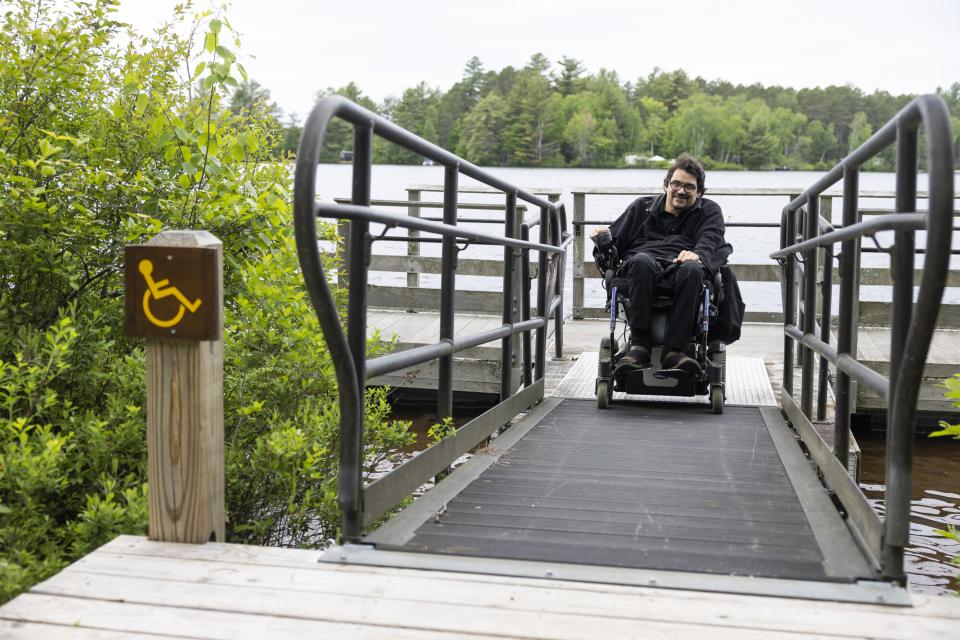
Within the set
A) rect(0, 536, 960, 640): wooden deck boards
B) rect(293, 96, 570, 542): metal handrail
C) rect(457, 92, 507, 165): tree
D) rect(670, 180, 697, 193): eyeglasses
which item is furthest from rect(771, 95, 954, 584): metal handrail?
rect(457, 92, 507, 165): tree

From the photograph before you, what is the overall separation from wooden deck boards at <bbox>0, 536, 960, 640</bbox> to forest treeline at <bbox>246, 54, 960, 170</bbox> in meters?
18.8

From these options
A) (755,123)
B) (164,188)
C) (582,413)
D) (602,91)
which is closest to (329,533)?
(164,188)

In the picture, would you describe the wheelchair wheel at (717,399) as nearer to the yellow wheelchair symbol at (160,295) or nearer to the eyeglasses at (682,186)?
the eyeglasses at (682,186)

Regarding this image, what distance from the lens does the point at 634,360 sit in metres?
5.11

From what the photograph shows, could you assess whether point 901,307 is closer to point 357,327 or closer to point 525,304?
point 357,327

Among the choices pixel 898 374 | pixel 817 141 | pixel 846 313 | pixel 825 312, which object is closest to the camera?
pixel 898 374

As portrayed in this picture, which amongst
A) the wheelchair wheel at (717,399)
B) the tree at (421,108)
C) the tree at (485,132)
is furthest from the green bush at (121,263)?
the tree at (485,132)

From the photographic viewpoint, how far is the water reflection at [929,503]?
14.3ft

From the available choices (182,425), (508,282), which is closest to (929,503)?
(508,282)

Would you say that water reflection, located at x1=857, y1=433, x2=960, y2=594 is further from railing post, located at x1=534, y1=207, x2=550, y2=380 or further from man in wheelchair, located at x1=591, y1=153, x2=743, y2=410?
railing post, located at x1=534, y1=207, x2=550, y2=380

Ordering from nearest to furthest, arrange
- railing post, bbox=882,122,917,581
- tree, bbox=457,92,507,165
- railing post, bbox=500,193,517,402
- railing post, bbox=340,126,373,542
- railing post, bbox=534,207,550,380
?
1. railing post, bbox=882,122,917,581
2. railing post, bbox=340,126,373,542
3. railing post, bbox=500,193,517,402
4. railing post, bbox=534,207,550,380
5. tree, bbox=457,92,507,165

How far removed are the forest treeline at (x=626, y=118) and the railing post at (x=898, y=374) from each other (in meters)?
18.4

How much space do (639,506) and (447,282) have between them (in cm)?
95

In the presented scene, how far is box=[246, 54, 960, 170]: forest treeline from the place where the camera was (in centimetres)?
2197
